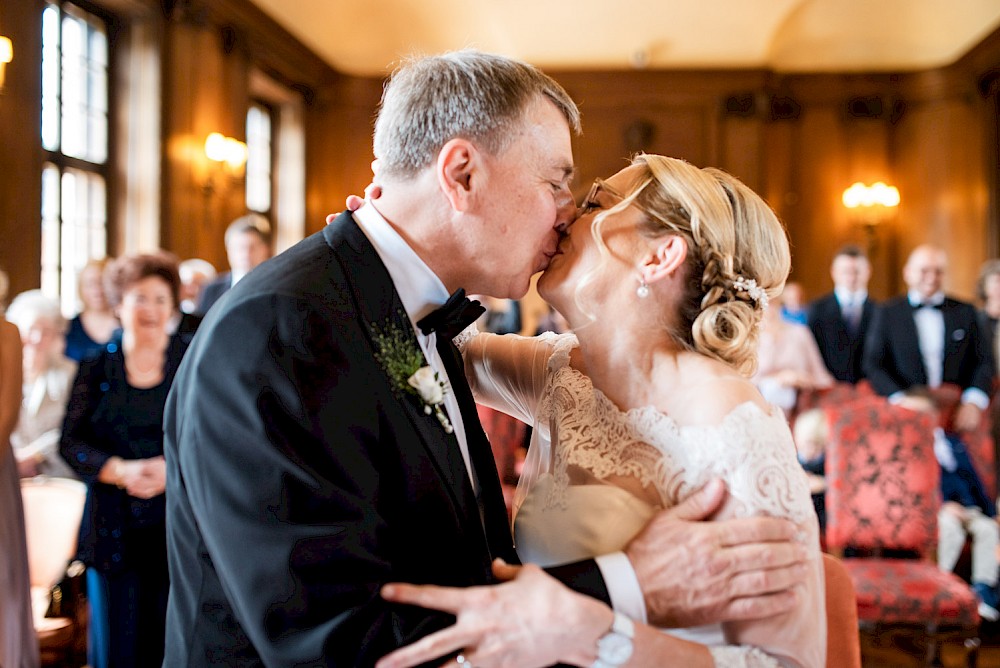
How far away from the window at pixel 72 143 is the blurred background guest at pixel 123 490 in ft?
12.3

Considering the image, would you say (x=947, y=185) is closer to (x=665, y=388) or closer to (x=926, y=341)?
(x=926, y=341)

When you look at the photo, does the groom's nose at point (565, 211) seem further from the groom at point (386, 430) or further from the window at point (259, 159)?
the window at point (259, 159)

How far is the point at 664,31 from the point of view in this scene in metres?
11.7

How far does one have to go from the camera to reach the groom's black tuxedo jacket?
1357 mm

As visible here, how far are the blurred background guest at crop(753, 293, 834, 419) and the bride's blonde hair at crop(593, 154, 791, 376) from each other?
438 cm

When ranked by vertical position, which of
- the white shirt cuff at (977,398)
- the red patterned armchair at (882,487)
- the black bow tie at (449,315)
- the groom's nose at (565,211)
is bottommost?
the red patterned armchair at (882,487)

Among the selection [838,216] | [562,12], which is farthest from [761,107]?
[562,12]

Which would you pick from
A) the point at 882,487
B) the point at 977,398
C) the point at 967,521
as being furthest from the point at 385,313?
the point at 977,398

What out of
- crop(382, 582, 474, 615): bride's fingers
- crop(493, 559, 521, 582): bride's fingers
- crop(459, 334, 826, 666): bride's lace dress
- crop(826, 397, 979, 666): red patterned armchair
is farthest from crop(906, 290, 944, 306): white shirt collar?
crop(382, 582, 474, 615): bride's fingers

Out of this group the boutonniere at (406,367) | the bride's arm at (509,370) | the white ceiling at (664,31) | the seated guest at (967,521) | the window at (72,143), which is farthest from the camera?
the white ceiling at (664,31)

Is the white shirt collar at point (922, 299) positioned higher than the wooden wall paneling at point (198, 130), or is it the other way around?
the wooden wall paneling at point (198, 130)

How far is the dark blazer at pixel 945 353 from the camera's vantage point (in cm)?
643

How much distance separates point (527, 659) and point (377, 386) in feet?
1.67

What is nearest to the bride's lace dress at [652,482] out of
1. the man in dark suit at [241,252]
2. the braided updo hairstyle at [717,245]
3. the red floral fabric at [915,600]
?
the braided updo hairstyle at [717,245]
